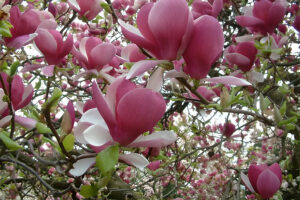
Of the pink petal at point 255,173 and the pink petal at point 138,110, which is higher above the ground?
the pink petal at point 138,110

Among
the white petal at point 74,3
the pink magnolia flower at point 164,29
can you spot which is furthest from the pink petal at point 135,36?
the white petal at point 74,3

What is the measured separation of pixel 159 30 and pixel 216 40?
0.33 feet

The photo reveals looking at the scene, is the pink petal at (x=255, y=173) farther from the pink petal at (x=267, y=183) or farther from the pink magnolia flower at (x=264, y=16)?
the pink magnolia flower at (x=264, y=16)

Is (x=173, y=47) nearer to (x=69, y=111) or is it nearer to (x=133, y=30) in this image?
(x=133, y=30)

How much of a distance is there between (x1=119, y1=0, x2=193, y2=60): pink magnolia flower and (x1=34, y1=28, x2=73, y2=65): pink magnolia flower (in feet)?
0.84

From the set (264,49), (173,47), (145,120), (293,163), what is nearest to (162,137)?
(145,120)

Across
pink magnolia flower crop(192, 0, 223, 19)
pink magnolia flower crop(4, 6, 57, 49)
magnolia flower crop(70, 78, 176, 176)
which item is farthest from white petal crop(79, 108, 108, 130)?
pink magnolia flower crop(192, 0, 223, 19)

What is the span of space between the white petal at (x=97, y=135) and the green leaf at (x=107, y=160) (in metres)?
0.02

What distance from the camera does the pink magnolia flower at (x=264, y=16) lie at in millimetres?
925

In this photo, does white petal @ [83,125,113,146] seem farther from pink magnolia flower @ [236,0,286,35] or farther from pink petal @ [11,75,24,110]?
pink magnolia flower @ [236,0,286,35]

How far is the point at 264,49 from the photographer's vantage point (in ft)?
3.01

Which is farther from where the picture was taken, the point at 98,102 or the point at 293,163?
the point at 293,163

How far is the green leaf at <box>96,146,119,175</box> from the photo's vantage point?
0.47 meters

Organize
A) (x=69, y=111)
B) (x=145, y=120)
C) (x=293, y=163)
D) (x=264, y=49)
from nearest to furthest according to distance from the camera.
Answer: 1. (x=145, y=120)
2. (x=69, y=111)
3. (x=264, y=49)
4. (x=293, y=163)
